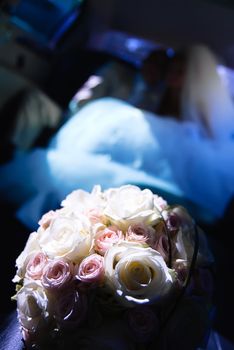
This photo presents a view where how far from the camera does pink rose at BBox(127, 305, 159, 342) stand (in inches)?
20.4

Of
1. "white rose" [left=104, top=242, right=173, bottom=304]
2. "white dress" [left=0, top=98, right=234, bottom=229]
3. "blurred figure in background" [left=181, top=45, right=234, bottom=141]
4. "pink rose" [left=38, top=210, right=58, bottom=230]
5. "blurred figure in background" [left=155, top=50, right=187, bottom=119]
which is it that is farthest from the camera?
"blurred figure in background" [left=155, top=50, right=187, bottom=119]

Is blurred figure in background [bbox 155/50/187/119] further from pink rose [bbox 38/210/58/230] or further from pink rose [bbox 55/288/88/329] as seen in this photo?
pink rose [bbox 55/288/88/329]

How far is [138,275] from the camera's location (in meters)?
0.52

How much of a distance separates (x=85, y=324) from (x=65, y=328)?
0.03m

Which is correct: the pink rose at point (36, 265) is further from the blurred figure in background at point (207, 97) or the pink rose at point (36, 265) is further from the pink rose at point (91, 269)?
the blurred figure in background at point (207, 97)

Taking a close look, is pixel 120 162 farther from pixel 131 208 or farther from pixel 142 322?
pixel 142 322

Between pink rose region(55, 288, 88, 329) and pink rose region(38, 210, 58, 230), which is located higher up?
pink rose region(38, 210, 58, 230)

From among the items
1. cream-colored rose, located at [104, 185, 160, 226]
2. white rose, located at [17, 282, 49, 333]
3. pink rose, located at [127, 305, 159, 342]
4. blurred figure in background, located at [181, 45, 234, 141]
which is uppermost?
cream-colored rose, located at [104, 185, 160, 226]

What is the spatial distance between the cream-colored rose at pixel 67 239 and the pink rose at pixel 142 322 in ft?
0.37

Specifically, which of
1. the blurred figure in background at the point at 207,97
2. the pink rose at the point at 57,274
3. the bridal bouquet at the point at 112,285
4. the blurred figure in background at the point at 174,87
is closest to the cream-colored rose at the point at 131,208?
the bridal bouquet at the point at 112,285

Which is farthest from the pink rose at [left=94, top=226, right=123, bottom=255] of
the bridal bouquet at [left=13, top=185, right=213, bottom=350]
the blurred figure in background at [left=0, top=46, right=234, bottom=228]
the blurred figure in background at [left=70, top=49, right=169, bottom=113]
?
the blurred figure in background at [left=70, top=49, right=169, bottom=113]

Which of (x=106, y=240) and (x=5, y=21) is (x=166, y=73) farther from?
(x=106, y=240)

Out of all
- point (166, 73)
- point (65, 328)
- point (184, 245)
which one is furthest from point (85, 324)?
point (166, 73)

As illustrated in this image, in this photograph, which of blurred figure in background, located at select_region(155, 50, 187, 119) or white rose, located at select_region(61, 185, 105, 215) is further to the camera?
blurred figure in background, located at select_region(155, 50, 187, 119)
